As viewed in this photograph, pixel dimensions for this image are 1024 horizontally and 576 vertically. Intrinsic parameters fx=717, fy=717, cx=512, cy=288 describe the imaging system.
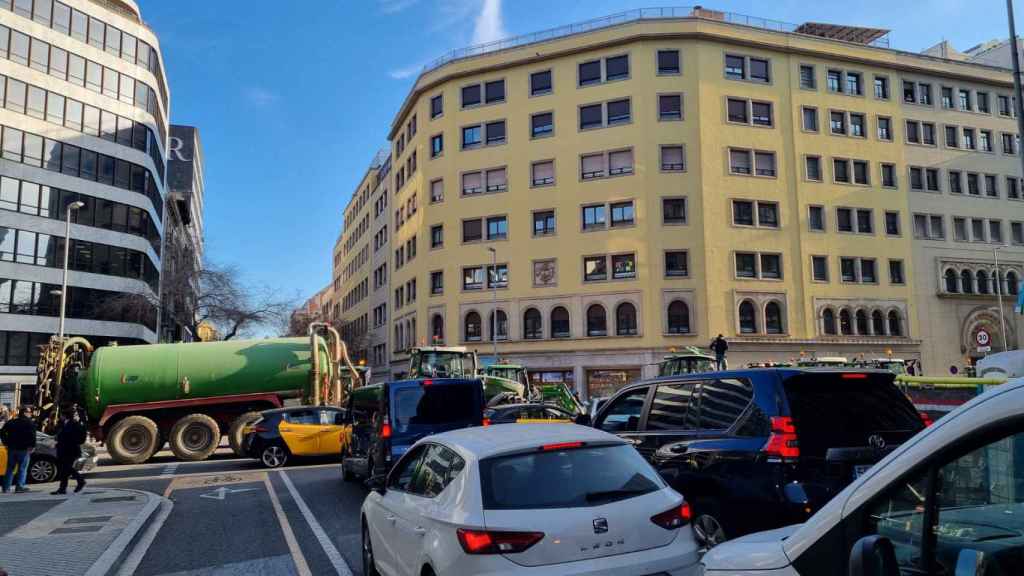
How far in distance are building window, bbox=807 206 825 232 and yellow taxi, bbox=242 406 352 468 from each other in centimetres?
3679

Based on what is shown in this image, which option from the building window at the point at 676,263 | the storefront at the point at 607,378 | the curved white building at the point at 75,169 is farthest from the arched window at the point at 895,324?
the curved white building at the point at 75,169

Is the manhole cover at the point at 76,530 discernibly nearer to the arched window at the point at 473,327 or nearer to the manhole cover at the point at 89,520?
the manhole cover at the point at 89,520

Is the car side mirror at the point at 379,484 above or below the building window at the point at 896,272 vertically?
below

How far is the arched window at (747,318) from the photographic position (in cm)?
4375

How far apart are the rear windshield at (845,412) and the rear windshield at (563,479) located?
61.3 inches

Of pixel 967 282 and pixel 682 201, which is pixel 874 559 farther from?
pixel 967 282

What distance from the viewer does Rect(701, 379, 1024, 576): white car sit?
1.98 meters

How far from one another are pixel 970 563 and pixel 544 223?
44661 mm

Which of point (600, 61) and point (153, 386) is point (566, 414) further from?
point (600, 61)

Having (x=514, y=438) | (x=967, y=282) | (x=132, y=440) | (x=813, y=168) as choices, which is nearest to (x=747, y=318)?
(x=813, y=168)

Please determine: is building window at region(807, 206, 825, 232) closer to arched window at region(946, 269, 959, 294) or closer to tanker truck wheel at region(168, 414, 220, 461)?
arched window at region(946, 269, 959, 294)

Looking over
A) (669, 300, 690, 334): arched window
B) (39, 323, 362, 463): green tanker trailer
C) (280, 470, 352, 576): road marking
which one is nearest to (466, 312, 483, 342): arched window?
(669, 300, 690, 334): arched window

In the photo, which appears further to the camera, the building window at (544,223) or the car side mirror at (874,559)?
the building window at (544,223)

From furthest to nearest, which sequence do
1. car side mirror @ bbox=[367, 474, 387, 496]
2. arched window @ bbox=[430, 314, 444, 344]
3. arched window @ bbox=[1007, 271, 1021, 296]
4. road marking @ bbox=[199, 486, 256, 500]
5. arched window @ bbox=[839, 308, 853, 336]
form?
arched window @ bbox=[1007, 271, 1021, 296] < arched window @ bbox=[430, 314, 444, 344] < arched window @ bbox=[839, 308, 853, 336] < road marking @ bbox=[199, 486, 256, 500] < car side mirror @ bbox=[367, 474, 387, 496]
